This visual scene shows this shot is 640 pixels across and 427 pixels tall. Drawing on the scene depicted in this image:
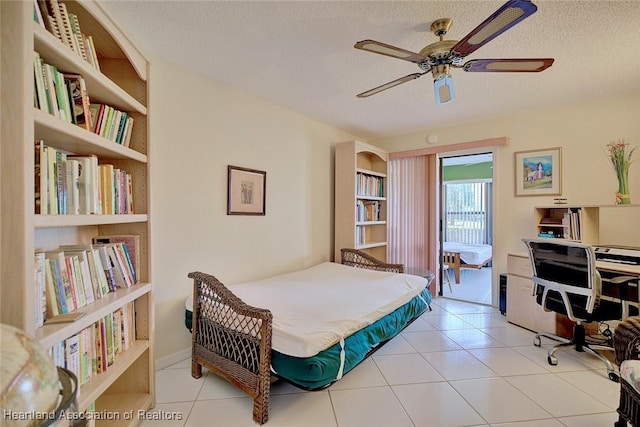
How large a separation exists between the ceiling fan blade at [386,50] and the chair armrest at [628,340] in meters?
1.87

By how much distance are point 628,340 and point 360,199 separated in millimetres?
2702

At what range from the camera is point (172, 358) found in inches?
84.7

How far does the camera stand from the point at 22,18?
84 centimetres

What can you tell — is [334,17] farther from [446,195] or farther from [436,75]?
[446,195]

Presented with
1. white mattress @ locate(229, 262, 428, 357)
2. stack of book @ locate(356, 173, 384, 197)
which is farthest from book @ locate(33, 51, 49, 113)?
stack of book @ locate(356, 173, 384, 197)

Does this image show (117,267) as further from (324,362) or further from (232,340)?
(324,362)

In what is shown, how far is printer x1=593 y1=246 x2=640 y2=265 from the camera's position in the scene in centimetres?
226

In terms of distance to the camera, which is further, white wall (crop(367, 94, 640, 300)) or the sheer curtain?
the sheer curtain

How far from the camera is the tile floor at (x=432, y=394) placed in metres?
1.55

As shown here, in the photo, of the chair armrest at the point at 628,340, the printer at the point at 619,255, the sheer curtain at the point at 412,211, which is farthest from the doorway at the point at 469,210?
the chair armrest at the point at 628,340

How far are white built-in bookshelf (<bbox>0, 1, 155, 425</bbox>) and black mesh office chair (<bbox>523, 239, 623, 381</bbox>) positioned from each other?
2.98m

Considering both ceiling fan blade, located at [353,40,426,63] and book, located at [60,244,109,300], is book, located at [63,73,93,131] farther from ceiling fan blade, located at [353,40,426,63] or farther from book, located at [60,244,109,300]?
ceiling fan blade, located at [353,40,426,63]

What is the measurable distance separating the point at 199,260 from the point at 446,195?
631 cm

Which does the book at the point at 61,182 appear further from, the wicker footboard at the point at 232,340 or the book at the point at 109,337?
the wicker footboard at the point at 232,340
